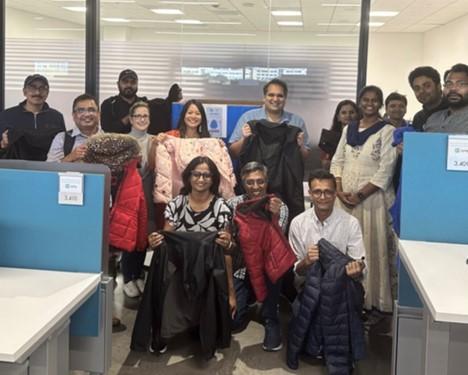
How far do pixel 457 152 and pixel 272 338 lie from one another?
144cm

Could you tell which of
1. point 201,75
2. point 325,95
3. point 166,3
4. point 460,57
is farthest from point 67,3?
point 460,57

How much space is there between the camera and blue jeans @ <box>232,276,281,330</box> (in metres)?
2.92

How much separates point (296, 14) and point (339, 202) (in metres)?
2.45

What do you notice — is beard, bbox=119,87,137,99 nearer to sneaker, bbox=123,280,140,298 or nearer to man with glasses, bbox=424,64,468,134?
sneaker, bbox=123,280,140,298

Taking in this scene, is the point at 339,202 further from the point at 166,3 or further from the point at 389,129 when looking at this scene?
the point at 166,3

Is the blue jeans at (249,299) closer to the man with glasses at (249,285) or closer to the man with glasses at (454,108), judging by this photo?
the man with glasses at (249,285)

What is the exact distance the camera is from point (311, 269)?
2.63 m

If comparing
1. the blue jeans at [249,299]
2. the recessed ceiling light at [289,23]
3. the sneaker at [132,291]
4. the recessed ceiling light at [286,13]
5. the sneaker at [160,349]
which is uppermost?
the recessed ceiling light at [286,13]

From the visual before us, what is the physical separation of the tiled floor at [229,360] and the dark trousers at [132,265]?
589 millimetres

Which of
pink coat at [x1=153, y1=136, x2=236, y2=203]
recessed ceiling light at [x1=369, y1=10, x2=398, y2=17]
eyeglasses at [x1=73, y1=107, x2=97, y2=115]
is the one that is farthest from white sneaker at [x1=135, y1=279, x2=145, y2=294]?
recessed ceiling light at [x1=369, y1=10, x2=398, y2=17]

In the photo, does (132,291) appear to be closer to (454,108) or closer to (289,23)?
(454,108)

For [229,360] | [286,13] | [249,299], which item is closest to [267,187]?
[249,299]

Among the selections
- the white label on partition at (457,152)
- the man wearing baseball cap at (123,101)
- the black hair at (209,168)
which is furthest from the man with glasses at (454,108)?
the man wearing baseball cap at (123,101)

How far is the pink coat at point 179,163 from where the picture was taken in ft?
10.9
